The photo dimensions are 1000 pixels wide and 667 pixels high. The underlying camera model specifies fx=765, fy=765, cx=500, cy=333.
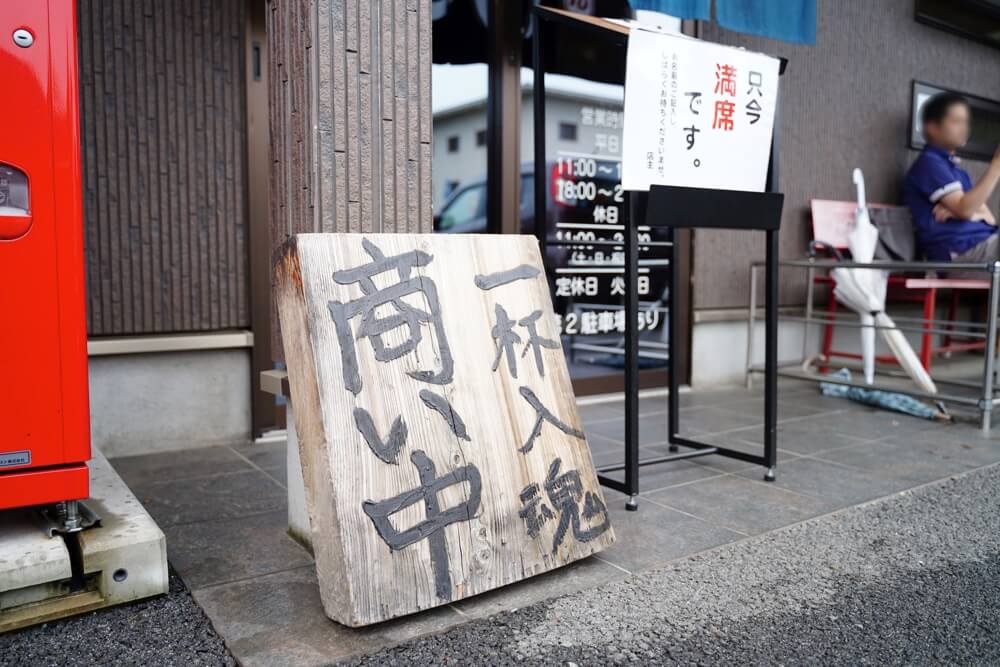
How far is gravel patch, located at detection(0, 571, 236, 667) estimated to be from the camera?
5.80 ft

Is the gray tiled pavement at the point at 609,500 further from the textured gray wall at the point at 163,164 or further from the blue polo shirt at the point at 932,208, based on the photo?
the blue polo shirt at the point at 932,208

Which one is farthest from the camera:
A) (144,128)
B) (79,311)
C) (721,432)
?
(721,432)

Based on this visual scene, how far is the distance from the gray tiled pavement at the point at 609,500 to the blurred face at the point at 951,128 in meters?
2.36

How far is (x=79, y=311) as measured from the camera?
1.97m

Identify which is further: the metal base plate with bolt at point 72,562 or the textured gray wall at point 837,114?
the textured gray wall at point 837,114

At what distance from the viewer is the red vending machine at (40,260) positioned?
184cm

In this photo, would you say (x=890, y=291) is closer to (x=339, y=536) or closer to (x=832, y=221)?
(x=832, y=221)

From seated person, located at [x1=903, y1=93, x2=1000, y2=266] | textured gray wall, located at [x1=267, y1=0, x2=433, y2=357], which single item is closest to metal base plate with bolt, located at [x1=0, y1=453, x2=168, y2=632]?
textured gray wall, located at [x1=267, y1=0, x2=433, y2=357]

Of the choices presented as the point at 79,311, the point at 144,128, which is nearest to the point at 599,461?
the point at 79,311

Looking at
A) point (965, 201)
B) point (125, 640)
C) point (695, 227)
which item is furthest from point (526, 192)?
point (125, 640)

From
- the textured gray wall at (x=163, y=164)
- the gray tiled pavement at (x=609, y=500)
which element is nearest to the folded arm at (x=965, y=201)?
the gray tiled pavement at (x=609, y=500)

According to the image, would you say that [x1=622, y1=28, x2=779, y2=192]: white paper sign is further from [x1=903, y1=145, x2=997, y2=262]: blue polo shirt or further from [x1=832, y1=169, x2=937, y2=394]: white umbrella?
[x1=903, y1=145, x2=997, y2=262]: blue polo shirt

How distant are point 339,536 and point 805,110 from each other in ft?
17.8

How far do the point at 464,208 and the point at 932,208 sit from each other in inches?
139
